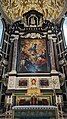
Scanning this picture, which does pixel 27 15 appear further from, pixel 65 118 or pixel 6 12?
pixel 65 118

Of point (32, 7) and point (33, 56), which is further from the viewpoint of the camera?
point (32, 7)

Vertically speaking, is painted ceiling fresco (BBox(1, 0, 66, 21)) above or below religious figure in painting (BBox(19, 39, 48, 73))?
above

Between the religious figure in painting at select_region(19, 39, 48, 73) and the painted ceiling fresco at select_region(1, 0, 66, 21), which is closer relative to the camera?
the religious figure in painting at select_region(19, 39, 48, 73)

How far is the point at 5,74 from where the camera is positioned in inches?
622

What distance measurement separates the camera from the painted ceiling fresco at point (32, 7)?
832 inches

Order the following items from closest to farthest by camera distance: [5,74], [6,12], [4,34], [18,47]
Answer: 1. [5,74]
2. [18,47]
3. [4,34]
4. [6,12]

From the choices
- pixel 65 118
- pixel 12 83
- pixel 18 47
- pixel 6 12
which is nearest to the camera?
pixel 65 118

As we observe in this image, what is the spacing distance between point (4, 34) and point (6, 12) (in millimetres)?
2829

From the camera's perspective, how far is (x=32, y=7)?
21703mm

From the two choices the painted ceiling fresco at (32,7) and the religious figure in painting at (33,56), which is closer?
the religious figure in painting at (33,56)

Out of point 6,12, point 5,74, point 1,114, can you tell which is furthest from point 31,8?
point 1,114

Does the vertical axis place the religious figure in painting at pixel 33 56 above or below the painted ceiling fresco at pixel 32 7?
below

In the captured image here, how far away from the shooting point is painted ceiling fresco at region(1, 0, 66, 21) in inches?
832

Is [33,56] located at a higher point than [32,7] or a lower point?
lower
